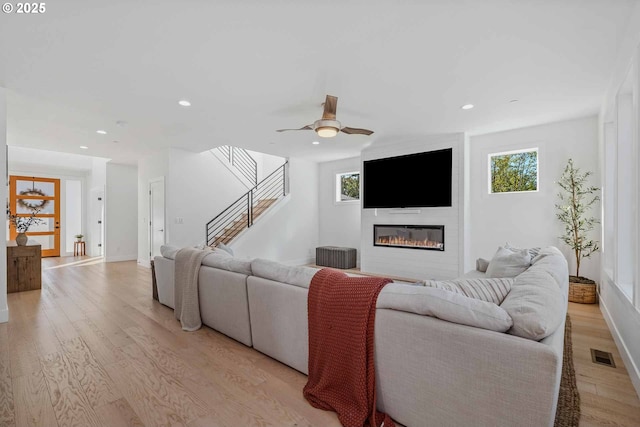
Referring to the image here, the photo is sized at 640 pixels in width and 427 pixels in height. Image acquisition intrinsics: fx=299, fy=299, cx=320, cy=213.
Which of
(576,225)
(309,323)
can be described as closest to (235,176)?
(309,323)

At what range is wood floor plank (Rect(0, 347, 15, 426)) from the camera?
1.71 metres

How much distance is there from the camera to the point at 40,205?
8641 millimetres

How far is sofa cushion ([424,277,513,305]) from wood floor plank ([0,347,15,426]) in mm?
2527

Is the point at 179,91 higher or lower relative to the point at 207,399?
higher

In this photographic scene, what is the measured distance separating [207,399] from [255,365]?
1.56ft

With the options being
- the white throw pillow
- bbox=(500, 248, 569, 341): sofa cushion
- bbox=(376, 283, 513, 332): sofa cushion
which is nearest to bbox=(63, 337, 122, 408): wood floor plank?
bbox=(376, 283, 513, 332): sofa cushion

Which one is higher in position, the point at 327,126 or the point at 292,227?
the point at 327,126

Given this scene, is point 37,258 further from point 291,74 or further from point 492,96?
point 492,96

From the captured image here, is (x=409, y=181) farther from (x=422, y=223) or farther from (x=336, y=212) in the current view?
(x=336, y=212)

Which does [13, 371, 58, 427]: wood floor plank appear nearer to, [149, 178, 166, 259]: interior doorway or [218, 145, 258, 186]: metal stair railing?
[149, 178, 166, 259]: interior doorway

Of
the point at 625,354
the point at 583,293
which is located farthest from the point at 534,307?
the point at 583,293

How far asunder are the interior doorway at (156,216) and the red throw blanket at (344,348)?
5522 mm

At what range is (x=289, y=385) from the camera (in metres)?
2.05

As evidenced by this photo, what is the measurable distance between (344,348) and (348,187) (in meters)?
6.04
